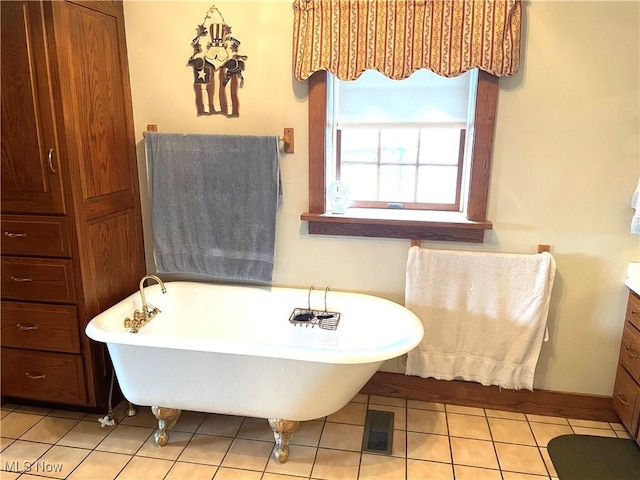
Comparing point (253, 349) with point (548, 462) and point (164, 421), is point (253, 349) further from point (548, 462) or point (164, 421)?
point (548, 462)

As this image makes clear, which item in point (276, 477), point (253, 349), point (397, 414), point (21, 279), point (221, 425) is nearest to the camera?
point (253, 349)

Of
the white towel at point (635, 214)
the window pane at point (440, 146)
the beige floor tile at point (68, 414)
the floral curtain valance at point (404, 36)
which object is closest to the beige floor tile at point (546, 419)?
the white towel at point (635, 214)

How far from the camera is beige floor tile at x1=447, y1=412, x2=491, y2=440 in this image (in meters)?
2.16

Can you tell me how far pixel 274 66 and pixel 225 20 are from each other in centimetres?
32

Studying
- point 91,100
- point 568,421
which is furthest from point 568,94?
point 91,100

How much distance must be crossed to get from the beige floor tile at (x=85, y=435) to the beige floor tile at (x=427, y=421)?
1.46 m

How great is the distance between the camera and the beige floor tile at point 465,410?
2330mm

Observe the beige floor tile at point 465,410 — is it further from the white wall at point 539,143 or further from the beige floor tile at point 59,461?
the beige floor tile at point 59,461

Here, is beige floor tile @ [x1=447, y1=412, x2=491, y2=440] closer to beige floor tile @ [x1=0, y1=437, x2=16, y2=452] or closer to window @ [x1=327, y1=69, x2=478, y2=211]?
window @ [x1=327, y1=69, x2=478, y2=211]

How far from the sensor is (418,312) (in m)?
2.26

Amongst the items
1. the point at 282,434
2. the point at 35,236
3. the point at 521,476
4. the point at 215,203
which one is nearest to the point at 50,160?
the point at 35,236

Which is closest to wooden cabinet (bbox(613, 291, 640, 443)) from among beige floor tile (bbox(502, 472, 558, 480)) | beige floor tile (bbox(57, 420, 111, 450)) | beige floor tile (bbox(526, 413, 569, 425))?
beige floor tile (bbox(526, 413, 569, 425))

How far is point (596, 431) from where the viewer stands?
220 centimetres

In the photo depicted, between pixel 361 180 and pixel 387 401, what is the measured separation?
3.89 ft
